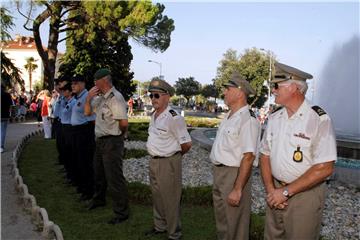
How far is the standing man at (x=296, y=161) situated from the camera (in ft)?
10.3

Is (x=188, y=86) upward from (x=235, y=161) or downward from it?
upward

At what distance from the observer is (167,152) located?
498cm

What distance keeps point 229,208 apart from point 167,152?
1.20 m

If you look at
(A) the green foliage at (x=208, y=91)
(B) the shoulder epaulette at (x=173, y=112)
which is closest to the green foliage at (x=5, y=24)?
(B) the shoulder epaulette at (x=173, y=112)

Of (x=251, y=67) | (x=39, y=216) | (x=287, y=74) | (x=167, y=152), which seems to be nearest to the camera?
(x=287, y=74)

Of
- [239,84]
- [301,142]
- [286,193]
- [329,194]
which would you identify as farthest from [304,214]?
[329,194]

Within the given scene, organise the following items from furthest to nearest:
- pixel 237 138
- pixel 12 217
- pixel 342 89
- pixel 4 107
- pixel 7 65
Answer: pixel 342 89
pixel 7 65
pixel 4 107
pixel 12 217
pixel 237 138

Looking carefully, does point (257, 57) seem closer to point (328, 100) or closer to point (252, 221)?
point (328, 100)

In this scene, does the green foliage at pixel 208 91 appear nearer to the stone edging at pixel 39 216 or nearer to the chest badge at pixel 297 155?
the stone edging at pixel 39 216

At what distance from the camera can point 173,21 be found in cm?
3603

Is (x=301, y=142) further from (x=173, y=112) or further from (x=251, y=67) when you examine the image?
(x=251, y=67)

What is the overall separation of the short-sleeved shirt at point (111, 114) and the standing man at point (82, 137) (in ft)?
3.66

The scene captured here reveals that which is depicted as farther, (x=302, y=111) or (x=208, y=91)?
(x=208, y=91)

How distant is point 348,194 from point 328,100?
19.8m
